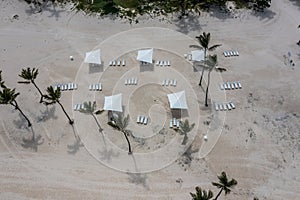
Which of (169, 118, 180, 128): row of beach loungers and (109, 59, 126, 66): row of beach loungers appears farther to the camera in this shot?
(109, 59, 126, 66): row of beach loungers

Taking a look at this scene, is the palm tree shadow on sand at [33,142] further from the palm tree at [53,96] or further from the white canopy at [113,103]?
the white canopy at [113,103]

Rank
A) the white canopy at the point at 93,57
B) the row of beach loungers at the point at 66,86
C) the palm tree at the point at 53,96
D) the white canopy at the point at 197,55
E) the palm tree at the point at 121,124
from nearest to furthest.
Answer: the palm tree at the point at 121,124 < the palm tree at the point at 53,96 < the row of beach loungers at the point at 66,86 < the white canopy at the point at 197,55 < the white canopy at the point at 93,57

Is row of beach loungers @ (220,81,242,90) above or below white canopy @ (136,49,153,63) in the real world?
below

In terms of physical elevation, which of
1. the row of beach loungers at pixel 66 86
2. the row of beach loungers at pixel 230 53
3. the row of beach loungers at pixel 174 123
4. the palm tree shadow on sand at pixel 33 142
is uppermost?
the row of beach loungers at pixel 230 53

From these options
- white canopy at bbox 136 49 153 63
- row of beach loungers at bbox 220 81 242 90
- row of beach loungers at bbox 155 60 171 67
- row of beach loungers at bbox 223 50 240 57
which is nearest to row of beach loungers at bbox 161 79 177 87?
row of beach loungers at bbox 155 60 171 67

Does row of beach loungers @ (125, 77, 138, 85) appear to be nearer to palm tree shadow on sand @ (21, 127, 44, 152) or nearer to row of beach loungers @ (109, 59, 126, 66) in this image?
row of beach loungers @ (109, 59, 126, 66)

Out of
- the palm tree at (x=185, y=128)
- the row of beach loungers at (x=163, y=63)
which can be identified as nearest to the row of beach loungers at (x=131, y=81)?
the row of beach loungers at (x=163, y=63)
